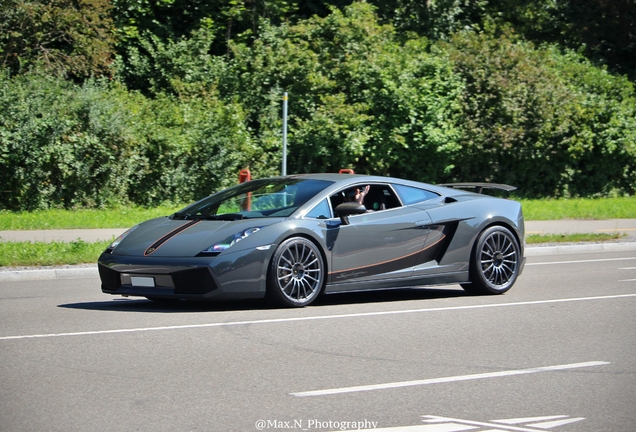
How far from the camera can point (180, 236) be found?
29.9 ft

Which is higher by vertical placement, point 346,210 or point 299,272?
point 346,210

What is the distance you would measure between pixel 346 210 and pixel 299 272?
789 mm

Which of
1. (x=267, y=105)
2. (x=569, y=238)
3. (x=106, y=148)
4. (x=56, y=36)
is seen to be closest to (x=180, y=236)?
(x=569, y=238)

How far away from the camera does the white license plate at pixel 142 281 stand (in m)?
8.88

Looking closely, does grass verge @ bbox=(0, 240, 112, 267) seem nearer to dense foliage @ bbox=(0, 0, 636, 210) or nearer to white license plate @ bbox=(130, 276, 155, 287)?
white license plate @ bbox=(130, 276, 155, 287)

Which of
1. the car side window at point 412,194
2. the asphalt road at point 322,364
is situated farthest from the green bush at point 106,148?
the car side window at point 412,194

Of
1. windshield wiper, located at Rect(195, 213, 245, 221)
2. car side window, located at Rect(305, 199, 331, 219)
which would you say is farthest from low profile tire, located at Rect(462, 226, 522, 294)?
A: windshield wiper, located at Rect(195, 213, 245, 221)

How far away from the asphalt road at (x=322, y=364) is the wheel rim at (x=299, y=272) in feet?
0.60

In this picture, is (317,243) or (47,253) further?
(47,253)

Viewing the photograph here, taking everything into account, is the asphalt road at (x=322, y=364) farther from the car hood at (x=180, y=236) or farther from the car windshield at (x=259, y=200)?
the car windshield at (x=259, y=200)

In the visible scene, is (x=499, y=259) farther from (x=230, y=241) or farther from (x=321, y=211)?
(x=230, y=241)

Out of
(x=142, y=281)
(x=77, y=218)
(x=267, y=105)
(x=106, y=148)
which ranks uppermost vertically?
(x=267, y=105)

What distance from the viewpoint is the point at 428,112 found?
Result: 27.8 metres

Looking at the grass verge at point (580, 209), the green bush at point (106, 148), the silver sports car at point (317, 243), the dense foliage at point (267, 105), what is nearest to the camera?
the silver sports car at point (317, 243)
